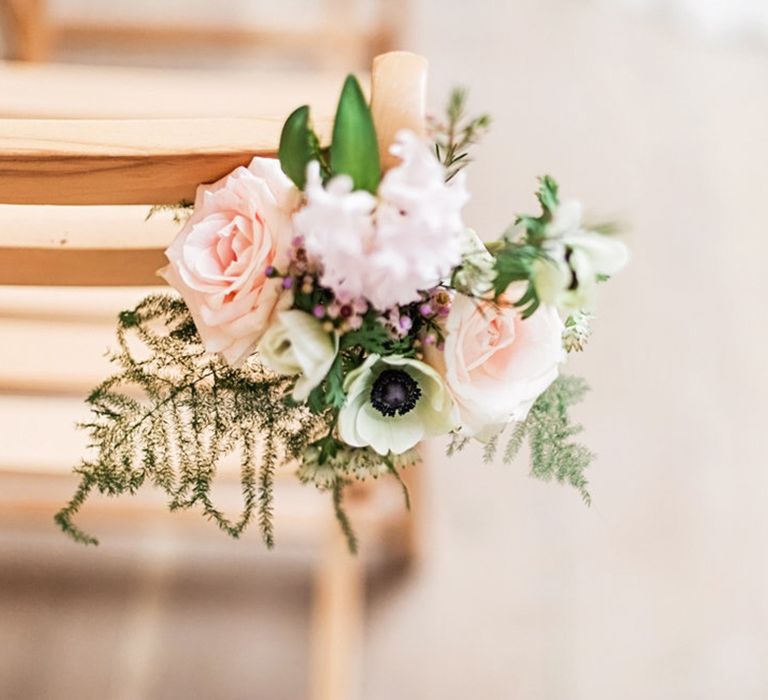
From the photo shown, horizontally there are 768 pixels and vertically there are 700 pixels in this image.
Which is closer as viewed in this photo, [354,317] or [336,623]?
[354,317]

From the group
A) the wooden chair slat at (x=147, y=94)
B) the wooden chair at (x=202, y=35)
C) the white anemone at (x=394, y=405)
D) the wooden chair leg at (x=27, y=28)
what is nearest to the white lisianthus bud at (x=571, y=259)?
the white anemone at (x=394, y=405)

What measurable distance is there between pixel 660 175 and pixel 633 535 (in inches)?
35.7

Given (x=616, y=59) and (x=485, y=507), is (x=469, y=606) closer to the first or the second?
(x=485, y=507)

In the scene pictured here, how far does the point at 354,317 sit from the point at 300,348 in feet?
0.14

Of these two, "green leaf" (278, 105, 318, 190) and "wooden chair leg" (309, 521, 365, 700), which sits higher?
"green leaf" (278, 105, 318, 190)

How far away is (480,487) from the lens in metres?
1.71

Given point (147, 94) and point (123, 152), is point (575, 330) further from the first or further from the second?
point (147, 94)

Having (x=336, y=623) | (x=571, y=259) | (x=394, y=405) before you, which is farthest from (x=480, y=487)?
(x=571, y=259)

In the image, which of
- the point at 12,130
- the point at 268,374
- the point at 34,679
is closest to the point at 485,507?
the point at 34,679

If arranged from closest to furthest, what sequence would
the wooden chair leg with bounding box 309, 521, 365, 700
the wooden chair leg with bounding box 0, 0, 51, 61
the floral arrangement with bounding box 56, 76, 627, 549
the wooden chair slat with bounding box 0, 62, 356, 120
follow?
the floral arrangement with bounding box 56, 76, 627, 549
the wooden chair slat with bounding box 0, 62, 356, 120
the wooden chair leg with bounding box 309, 521, 365, 700
the wooden chair leg with bounding box 0, 0, 51, 61

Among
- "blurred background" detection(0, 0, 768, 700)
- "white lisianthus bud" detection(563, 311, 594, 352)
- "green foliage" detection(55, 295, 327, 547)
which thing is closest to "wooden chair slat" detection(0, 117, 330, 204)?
"green foliage" detection(55, 295, 327, 547)

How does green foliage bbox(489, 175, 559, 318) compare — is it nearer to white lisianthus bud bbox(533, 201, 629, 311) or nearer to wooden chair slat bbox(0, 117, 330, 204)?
white lisianthus bud bbox(533, 201, 629, 311)

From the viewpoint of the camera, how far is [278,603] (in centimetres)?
158

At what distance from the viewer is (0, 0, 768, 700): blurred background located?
130 cm
